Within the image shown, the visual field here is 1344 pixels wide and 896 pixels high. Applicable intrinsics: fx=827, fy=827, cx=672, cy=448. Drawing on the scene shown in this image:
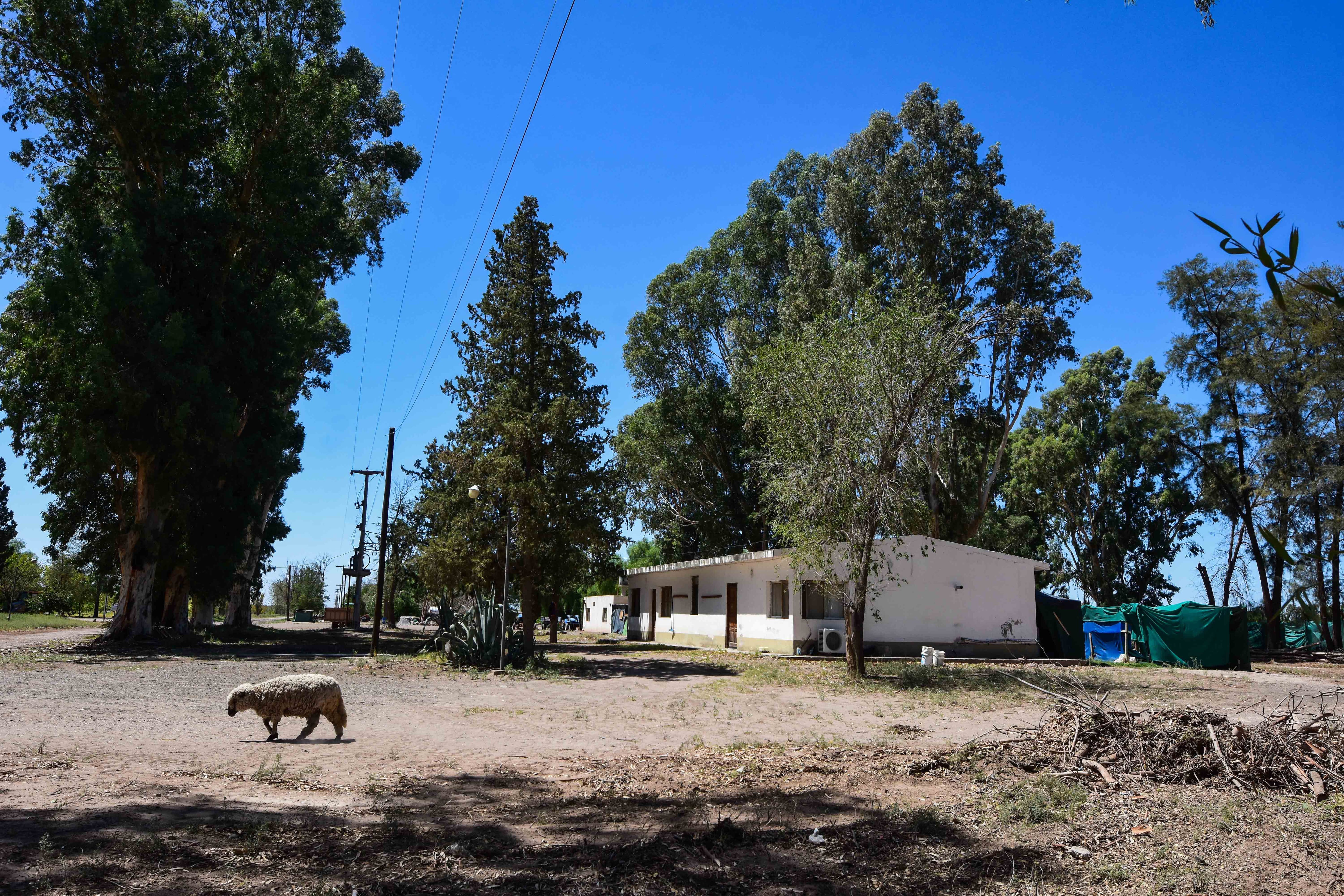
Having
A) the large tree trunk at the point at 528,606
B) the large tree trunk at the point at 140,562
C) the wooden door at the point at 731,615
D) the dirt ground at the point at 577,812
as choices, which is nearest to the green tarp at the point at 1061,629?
the wooden door at the point at 731,615

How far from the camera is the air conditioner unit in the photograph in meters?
23.9

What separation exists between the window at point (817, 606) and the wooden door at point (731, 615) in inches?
143

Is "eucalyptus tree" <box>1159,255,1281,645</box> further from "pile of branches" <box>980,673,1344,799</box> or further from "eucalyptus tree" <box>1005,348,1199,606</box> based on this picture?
"pile of branches" <box>980,673,1344,799</box>

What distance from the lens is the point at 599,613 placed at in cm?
5094

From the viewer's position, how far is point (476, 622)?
19.1 m

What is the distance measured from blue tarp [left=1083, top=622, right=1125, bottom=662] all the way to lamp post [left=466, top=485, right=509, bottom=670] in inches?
686

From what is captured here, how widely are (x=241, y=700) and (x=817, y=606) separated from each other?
19.4 m

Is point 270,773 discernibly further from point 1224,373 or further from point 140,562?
point 1224,373

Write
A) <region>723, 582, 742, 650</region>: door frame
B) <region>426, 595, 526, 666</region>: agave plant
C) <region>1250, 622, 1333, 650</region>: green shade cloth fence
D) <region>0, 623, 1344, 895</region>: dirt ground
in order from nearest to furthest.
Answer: <region>0, 623, 1344, 895</region>: dirt ground, <region>426, 595, 526, 666</region>: agave plant, <region>723, 582, 742, 650</region>: door frame, <region>1250, 622, 1333, 650</region>: green shade cloth fence

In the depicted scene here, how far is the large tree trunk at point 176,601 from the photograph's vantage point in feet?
85.9

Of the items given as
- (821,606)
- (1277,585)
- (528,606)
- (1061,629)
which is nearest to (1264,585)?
(1277,585)

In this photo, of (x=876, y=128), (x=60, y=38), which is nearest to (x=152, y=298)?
(x=60, y=38)

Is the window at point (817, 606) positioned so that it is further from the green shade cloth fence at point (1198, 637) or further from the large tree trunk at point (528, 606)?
the green shade cloth fence at point (1198, 637)

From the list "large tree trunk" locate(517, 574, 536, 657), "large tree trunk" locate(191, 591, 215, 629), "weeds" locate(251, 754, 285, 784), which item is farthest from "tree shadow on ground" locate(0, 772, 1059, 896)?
"large tree trunk" locate(191, 591, 215, 629)
